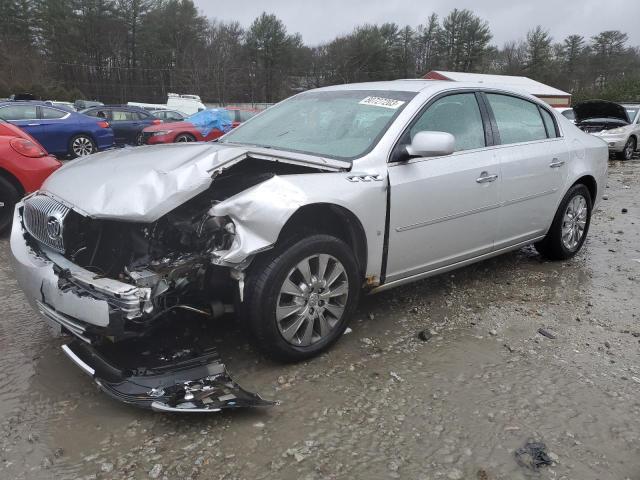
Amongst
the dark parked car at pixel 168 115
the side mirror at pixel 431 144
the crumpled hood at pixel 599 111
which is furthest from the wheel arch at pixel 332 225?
the dark parked car at pixel 168 115

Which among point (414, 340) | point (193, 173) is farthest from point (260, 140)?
point (414, 340)

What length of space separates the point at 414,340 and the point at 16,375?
2356 millimetres

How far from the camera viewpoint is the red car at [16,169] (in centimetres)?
541

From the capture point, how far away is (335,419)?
2.54 meters

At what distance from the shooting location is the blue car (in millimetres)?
11445

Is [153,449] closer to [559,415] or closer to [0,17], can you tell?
[559,415]

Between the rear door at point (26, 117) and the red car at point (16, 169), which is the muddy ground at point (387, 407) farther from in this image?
the rear door at point (26, 117)

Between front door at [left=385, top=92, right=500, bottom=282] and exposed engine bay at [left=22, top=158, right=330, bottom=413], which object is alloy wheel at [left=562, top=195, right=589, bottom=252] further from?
exposed engine bay at [left=22, top=158, right=330, bottom=413]

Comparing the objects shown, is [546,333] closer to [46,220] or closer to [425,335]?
[425,335]

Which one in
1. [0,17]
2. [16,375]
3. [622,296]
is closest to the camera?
[16,375]

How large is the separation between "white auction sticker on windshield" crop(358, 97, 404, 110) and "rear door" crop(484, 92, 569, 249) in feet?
3.02

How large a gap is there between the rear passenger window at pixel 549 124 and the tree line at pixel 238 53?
49.6 metres

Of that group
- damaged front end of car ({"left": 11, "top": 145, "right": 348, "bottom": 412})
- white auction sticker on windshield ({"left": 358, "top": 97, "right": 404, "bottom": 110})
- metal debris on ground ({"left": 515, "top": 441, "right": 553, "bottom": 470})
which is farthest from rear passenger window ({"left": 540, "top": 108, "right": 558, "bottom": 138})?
metal debris on ground ({"left": 515, "top": 441, "right": 553, "bottom": 470})

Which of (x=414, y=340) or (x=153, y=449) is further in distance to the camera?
(x=414, y=340)
